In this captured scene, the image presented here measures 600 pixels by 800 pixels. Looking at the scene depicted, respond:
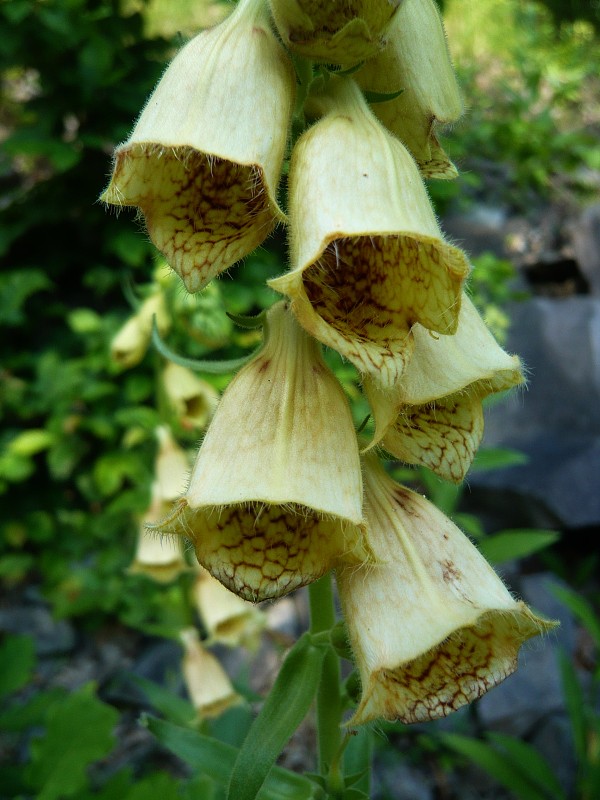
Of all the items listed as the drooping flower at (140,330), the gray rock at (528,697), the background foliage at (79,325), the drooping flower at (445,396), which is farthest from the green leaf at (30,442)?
the drooping flower at (445,396)

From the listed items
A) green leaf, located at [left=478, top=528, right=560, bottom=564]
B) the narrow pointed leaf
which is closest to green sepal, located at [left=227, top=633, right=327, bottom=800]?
green leaf, located at [left=478, top=528, right=560, bottom=564]

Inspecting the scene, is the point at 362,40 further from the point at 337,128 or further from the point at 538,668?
the point at 538,668

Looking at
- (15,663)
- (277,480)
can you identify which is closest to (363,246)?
(277,480)

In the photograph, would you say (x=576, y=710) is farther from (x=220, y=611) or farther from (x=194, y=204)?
(x=194, y=204)

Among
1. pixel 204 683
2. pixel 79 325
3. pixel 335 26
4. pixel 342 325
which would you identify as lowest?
pixel 204 683

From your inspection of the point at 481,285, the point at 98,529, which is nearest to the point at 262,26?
the point at 98,529

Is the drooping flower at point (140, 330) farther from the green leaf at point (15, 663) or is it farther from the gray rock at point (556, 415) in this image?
the gray rock at point (556, 415)
